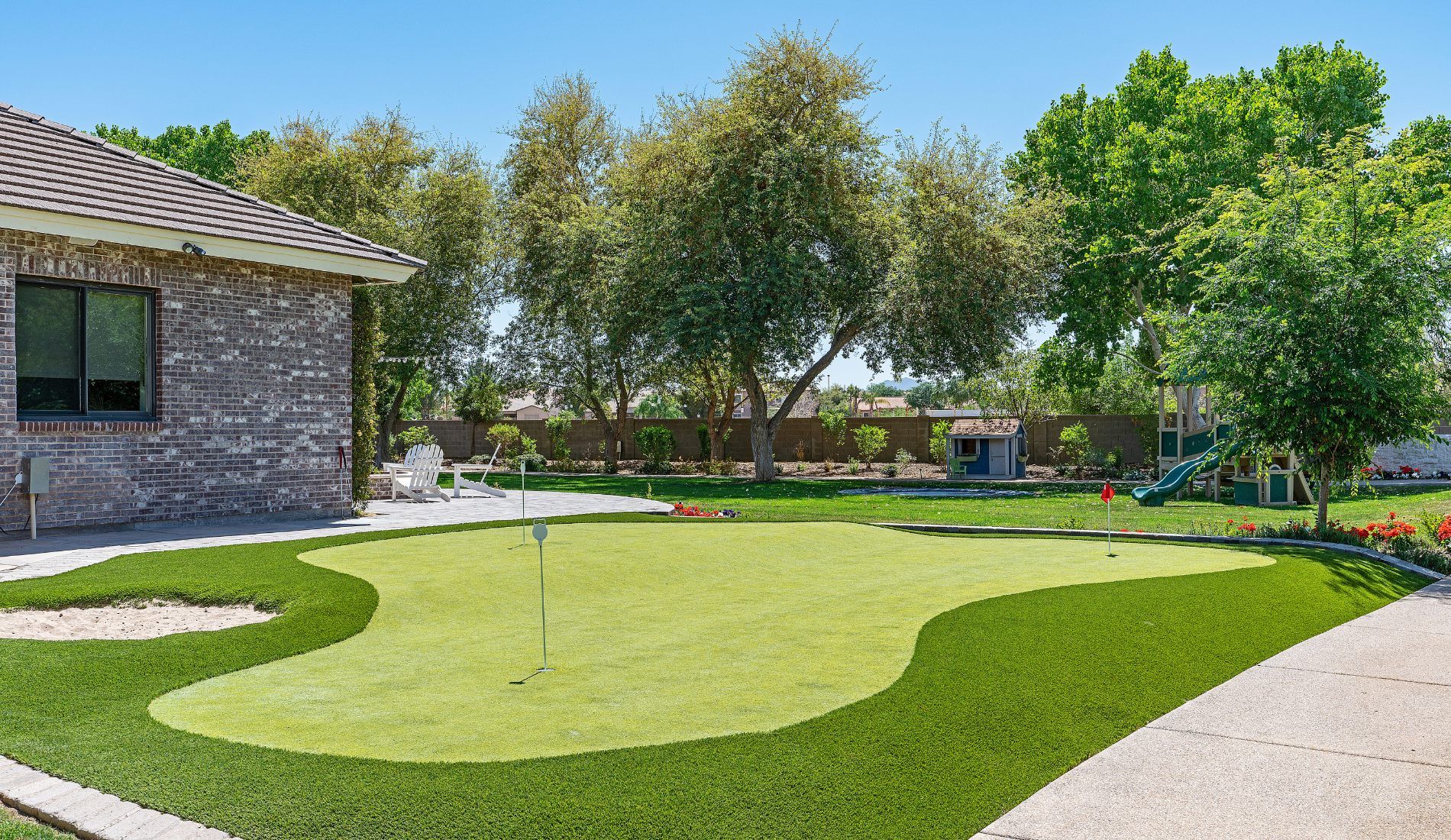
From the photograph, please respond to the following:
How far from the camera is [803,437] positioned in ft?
118

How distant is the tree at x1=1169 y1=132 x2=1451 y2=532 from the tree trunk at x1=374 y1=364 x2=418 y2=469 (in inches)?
1031

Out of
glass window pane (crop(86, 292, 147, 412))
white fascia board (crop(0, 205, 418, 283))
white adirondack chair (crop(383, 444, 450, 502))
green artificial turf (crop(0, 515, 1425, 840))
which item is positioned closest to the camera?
green artificial turf (crop(0, 515, 1425, 840))

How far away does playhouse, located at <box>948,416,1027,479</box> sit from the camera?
29.7 m

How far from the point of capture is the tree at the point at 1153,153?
25141 millimetres

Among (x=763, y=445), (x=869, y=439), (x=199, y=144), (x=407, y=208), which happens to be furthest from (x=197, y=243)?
(x=199, y=144)

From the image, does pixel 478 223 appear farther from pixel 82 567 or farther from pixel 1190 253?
pixel 82 567

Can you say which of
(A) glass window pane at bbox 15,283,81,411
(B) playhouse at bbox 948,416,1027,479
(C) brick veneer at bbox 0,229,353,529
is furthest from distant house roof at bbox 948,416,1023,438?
(A) glass window pane at bbox 15,283,81,411

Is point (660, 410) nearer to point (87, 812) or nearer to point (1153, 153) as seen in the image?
point (1153, 153)

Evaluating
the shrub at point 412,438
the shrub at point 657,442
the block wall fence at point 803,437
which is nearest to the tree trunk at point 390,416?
the shrub at point 412,438

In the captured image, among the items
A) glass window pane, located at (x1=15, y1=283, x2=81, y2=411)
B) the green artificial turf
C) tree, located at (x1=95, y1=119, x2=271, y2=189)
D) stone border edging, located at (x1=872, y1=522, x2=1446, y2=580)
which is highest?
tree, located at (x1=95, y1=119, x2=271, y2=189)

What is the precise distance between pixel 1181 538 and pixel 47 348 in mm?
13605

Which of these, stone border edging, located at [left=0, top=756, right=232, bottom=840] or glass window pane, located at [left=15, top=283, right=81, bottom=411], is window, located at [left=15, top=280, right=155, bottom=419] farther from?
stone border edging, located at [left=0, top=756, right=232, bottom=840]

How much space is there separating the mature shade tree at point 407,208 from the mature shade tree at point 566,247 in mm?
1315

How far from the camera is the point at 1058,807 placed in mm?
3469
